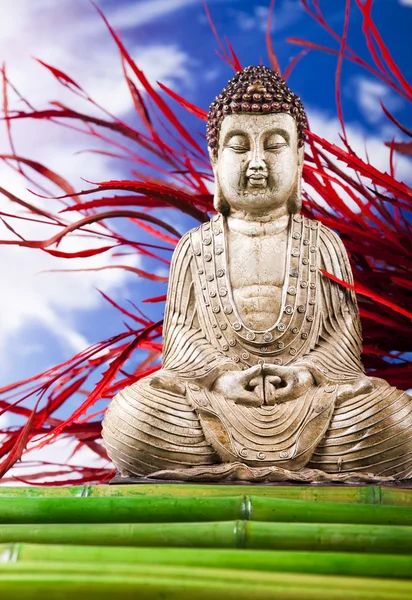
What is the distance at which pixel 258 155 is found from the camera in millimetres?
3668

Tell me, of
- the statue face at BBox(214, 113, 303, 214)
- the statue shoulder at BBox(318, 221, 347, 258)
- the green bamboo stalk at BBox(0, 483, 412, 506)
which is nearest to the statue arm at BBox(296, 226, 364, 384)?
the statue shoulder at BBox(318, 221, 347, 258)

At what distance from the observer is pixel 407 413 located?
3.29 meters

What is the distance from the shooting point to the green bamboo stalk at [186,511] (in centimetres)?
240

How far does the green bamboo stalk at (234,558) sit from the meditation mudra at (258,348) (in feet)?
3.80

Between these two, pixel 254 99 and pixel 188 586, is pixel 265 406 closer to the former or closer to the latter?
pixel 254 99

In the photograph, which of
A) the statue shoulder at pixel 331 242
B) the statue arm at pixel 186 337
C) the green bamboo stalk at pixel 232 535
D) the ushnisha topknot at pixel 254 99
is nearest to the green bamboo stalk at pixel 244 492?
the green bamboo stalk at pixel 232 535

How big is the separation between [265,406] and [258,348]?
25cm

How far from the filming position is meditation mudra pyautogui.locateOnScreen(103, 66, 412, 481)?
3277 millimetres

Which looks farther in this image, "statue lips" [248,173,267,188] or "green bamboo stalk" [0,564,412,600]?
"statue lips" [248,173,267,188]

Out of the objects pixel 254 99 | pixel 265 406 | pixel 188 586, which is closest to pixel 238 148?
pixel 254 99

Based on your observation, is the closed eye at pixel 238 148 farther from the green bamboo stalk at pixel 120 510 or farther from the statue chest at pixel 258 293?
the green bamboo stalk at pixel 120 510

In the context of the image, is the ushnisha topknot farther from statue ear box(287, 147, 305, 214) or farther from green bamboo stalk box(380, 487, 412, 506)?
green bamboo stalk box(380, 487, 412, 506)

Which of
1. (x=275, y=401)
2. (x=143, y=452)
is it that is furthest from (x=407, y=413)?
(x=143, y=452)

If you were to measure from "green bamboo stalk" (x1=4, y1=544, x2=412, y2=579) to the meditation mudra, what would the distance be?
3.80 ft
